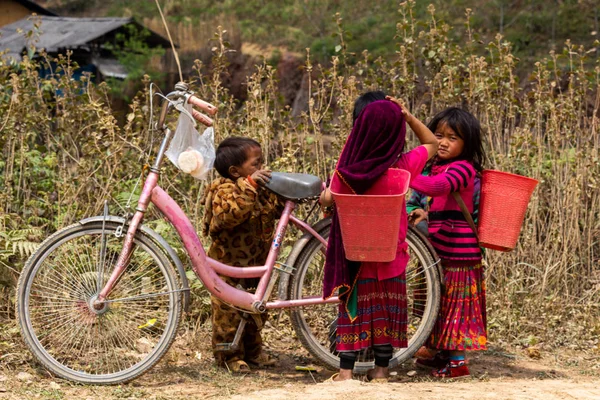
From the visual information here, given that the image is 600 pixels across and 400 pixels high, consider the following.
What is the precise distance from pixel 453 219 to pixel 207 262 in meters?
1.37

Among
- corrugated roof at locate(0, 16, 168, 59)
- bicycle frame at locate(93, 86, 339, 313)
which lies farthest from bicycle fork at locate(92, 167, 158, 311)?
corrugated roof at locate(0, 16, 168, 59)

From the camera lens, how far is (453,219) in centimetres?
486

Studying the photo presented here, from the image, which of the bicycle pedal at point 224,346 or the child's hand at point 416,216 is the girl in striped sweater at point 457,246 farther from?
the bicycle pedal at point 224,346

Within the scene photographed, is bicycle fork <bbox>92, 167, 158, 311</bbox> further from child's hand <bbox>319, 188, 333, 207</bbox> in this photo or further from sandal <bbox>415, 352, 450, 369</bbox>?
sandal <bbox>415, 352, 450, 369</bbox>

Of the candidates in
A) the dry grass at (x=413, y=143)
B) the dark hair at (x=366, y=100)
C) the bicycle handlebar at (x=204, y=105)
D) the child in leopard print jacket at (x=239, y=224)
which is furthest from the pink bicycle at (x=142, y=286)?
the dry grass at (x=413, y=143)

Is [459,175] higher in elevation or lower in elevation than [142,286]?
higher

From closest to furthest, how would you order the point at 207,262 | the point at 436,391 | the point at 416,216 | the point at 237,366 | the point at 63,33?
1. the point at 436,391
2. the point at 207,262
3. the point at 416,216
4. the point at 237,366
5. the point at 63,33

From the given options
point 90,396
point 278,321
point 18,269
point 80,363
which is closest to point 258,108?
point 278,321

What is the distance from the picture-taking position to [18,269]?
→ 19.2ft

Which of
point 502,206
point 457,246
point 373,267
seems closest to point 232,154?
point 373,267

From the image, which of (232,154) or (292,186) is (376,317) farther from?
(232,154)

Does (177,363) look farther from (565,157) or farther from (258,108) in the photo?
(565,157)

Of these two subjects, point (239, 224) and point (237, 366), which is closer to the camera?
point (239, 224)

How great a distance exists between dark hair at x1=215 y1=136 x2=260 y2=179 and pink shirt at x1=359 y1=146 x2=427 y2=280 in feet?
2.76
